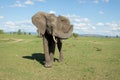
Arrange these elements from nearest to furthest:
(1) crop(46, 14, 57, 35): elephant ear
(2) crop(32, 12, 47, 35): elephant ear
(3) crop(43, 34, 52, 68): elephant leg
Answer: (1) crop(46, 14, 57, 35): elephant ear
(3) crop(43, 34, 52, 68): elephant leg
(2) crop(32, 12, 47, 35): elephant ear

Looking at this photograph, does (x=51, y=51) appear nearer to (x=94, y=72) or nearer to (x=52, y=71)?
(x=52, y=71)

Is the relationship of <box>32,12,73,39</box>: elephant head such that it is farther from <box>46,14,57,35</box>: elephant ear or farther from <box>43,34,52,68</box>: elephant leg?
<box>43,34,52,68</box>: elephant leg

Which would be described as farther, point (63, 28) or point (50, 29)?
point (63, 28)

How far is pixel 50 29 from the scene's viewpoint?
1344cm

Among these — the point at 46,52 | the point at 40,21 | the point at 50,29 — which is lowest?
the point at 46,52

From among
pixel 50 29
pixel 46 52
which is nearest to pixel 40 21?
pixel 50 29

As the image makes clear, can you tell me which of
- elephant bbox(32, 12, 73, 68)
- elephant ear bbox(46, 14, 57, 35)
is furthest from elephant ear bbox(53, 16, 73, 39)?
elephant ear bbox(46, 14, 57, 35)

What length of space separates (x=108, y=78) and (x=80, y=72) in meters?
1.58

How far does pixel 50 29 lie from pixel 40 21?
3.98ft

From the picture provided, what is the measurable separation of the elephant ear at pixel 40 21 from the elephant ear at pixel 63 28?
0.87m

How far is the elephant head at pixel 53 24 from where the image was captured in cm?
1332

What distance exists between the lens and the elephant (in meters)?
13.4

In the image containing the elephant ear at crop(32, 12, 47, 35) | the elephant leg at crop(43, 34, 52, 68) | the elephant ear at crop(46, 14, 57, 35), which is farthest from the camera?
the elephant ear at crop(32, 12, 47, 35)

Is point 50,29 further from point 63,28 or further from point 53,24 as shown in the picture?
point 63,28
